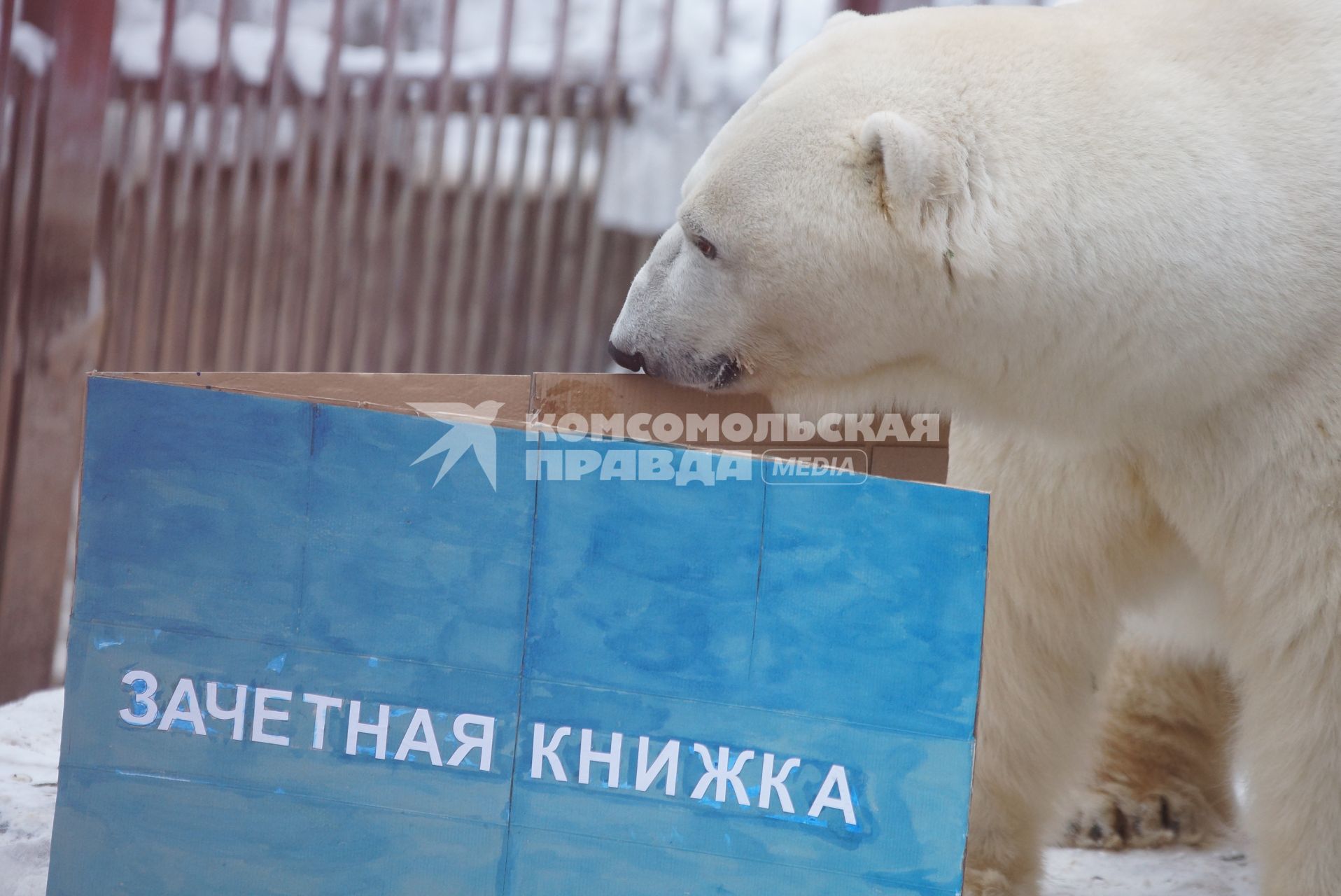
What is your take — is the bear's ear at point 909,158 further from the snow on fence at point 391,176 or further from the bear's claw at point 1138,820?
the snow on fence at point 391,176

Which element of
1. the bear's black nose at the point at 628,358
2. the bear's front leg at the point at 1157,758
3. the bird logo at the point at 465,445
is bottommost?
the bear's front leg at the point at 1157,758

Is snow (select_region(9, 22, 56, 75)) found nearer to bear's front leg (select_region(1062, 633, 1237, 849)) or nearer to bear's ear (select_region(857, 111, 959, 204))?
bear's ear (select_region(857, 111, 959, 204))

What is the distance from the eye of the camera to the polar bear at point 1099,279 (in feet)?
3.97

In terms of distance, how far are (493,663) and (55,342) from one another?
204cm

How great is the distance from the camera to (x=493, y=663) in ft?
3.36

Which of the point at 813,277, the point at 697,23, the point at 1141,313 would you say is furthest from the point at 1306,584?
the point at 697,23

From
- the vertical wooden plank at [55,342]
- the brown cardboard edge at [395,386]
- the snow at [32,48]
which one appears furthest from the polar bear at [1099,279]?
the snow at [32,48]

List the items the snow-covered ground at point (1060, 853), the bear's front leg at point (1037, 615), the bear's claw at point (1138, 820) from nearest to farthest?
the bear's front leg at point (1037, 615) → the snow-covered ground at point (1060, 853) → the bear's claw at point (1138, 820)

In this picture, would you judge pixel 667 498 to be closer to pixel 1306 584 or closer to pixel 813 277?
pixel 813 277

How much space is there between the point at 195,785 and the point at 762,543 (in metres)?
0.55

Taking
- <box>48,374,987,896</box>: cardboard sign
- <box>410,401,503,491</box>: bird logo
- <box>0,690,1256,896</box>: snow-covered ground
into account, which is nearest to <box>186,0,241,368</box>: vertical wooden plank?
<box>0,690,1256,896</box>: snow-covered ground

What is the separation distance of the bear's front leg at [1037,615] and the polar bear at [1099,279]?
0.03 feet

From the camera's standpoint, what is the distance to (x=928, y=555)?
1.03m

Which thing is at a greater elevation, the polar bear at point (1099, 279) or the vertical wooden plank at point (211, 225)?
the vertical wooden plank at point (211, 225)
